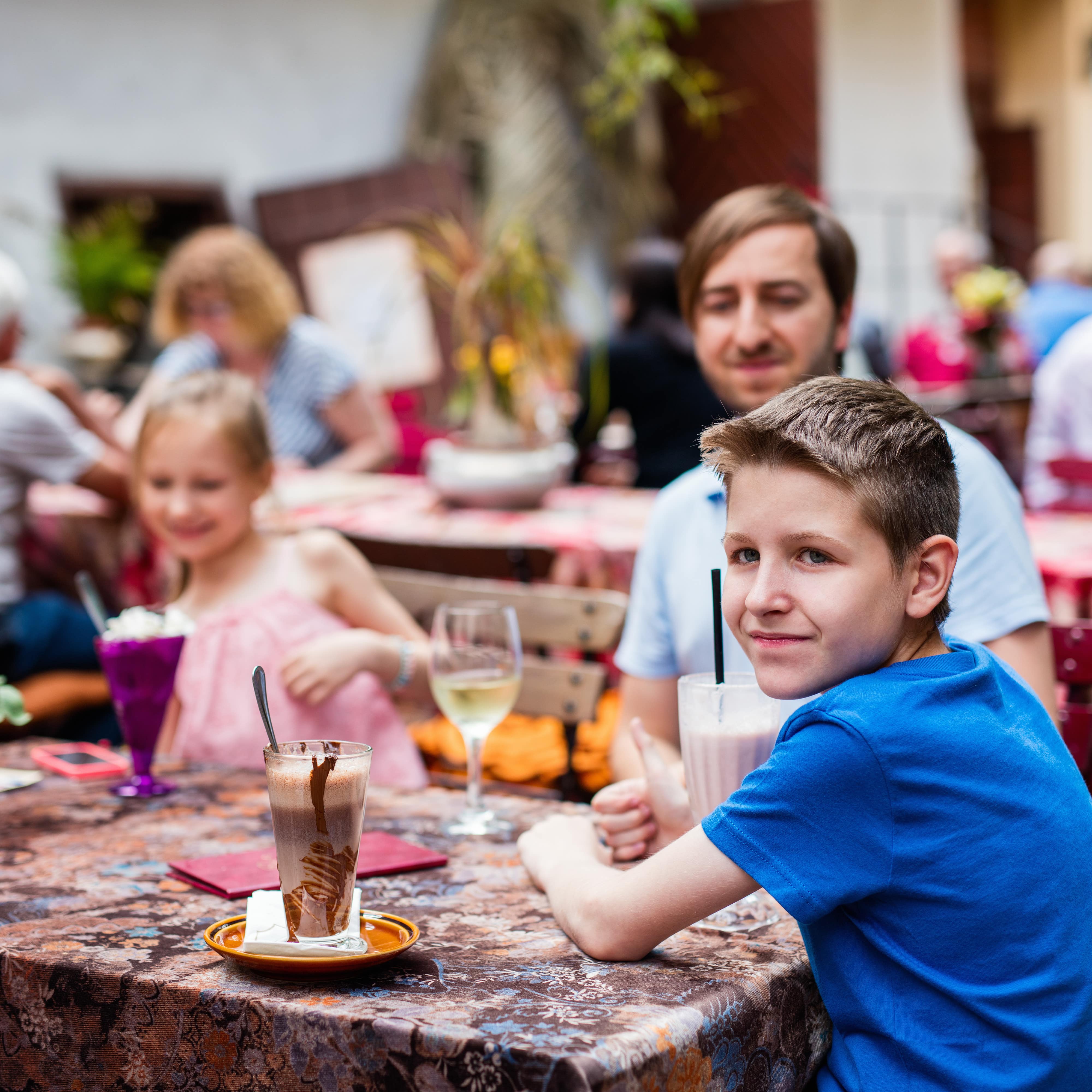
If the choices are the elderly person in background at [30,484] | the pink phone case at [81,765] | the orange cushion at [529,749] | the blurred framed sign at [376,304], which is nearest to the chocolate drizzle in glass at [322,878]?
the pink phone case at [81,765]

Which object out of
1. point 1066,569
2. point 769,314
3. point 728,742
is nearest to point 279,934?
point 728,742

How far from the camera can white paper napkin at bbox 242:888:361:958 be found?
40.9 inches

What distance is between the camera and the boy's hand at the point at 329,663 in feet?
5.91

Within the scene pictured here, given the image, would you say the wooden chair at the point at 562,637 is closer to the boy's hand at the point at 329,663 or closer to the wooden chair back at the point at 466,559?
the boy's hand at the point at 329,663

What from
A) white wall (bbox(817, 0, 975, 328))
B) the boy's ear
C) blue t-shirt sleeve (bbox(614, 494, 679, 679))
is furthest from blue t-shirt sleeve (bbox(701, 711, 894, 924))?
white wall (bbox(817, 0, 975, 328))

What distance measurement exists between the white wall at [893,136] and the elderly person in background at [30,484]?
6702mm

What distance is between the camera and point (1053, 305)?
26.2 feet

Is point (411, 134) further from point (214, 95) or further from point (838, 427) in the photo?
point (838, 427)

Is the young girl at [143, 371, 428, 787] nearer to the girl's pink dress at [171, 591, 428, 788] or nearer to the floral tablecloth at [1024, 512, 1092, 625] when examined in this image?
the girl's pink dress at [171, 591, 428, 788]

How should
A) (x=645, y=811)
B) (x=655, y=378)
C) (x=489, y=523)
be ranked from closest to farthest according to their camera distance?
(x=645, y=811) → (x=489, y=523) → (x=655, y=378)

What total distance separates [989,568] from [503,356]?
211 cm

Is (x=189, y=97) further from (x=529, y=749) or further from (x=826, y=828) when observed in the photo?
(x=826, y=828)

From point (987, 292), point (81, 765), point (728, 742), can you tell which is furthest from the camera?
point (987, 292)

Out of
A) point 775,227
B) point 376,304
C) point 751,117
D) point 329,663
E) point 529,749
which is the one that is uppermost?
point 751,117
